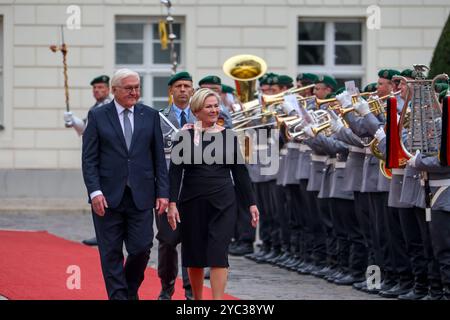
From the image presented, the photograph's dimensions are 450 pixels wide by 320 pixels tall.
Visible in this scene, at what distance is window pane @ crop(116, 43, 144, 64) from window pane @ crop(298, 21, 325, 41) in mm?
2795

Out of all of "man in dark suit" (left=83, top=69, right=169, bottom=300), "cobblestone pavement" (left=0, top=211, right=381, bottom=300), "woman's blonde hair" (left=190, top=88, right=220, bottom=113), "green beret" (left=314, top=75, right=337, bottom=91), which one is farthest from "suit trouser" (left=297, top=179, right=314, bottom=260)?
"man in dark suit" (left=83, top=69, right=169, bottom=300)

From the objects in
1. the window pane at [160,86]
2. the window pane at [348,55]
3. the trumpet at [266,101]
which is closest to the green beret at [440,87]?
the trumpet at [266,101]

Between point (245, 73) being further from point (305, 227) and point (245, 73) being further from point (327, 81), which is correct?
point (305, 227)

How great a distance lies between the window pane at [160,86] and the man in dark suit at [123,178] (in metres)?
14.4

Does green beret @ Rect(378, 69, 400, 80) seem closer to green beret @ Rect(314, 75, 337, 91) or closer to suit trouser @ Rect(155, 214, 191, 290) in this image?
green beret @ Rect(314, 75, 337, 91)

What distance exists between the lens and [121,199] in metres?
11.4

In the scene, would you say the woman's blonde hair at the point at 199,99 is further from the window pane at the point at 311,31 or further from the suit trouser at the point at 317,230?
the window pane at the point at 311,31

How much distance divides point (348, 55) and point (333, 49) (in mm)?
286

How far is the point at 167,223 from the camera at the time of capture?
12.4 metres

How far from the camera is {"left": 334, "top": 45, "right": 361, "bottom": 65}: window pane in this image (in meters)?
26.2

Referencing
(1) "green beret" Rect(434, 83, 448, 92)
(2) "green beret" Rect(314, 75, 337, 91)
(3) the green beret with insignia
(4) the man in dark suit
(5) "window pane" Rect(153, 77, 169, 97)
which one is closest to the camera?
(4) the man in dark suit

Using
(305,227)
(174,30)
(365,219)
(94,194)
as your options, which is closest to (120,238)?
(94,194)
